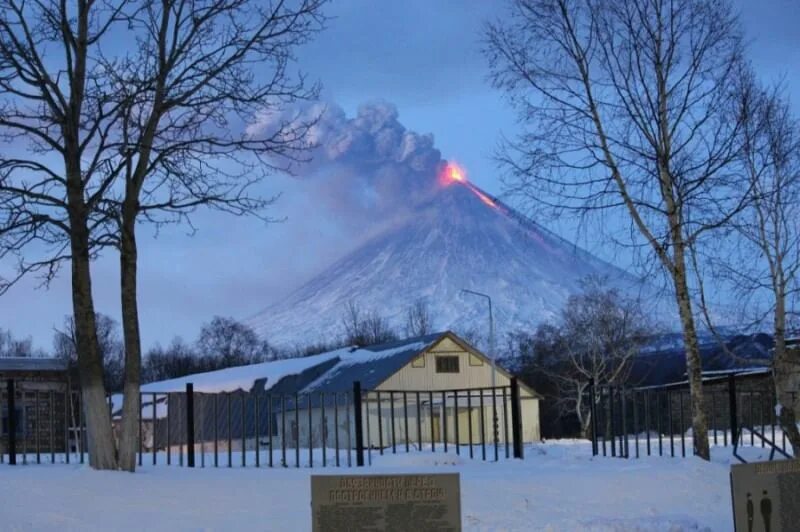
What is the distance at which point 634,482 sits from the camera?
16109 millimetres

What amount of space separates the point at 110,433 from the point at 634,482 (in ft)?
25.4

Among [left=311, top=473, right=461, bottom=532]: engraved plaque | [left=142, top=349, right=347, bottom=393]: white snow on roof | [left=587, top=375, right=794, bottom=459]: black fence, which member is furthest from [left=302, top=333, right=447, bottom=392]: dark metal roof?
[left=311, top=473, right=461, bottom=532]: engraved plaque

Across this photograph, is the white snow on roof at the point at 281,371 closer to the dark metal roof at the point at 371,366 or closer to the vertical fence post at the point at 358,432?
the dark metal roof at the point at 371,366

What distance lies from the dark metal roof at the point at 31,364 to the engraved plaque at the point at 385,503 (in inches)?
1633

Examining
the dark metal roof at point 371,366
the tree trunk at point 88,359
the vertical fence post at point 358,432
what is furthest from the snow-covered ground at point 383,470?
the dark metal roof at point 371,366

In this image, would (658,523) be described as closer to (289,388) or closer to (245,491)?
(245,491)

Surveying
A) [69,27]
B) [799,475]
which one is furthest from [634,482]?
[69,27]

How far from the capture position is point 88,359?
1473 cm

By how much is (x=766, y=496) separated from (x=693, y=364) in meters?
9.45

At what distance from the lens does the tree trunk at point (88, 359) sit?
14.4 m

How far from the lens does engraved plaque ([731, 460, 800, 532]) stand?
34.6ft

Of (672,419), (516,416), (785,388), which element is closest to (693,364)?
(516,416)

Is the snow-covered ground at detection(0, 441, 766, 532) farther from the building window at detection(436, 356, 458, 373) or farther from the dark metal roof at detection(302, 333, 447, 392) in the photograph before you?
the building window at detection(436, 356, 458, 373)

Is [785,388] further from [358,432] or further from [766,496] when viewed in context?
[766,496]
